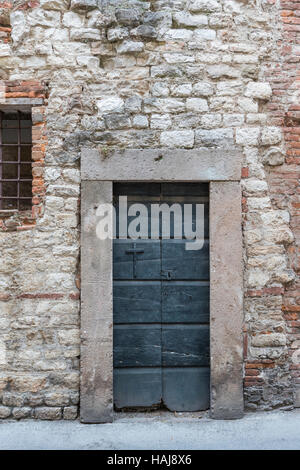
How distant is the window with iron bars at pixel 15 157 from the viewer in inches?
146

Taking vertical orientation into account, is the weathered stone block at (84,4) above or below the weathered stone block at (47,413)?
above

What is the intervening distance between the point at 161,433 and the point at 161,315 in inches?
36.0

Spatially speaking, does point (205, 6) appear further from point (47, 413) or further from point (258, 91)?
point (47, 413)

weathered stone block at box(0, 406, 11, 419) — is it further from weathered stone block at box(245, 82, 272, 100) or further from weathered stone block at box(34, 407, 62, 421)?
weathered stone block at box(245, 82, 272, 100)

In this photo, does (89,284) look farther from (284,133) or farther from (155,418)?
(284,133)

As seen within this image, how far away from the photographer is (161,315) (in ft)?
11.8

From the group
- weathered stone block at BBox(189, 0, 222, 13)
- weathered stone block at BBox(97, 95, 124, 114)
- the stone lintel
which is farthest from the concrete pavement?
weathered stone block at BBox(189, 0, 222, 13)

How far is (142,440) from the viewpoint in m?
3.14

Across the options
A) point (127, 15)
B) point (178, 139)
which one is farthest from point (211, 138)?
point (127, 15)

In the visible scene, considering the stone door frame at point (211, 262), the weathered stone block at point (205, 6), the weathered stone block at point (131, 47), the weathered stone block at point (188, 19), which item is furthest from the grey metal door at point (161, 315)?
the weathered stone block at point (205, 6)

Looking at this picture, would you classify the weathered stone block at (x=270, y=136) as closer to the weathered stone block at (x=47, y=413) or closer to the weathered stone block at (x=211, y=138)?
the weathered stone block at (x=211, y=138)

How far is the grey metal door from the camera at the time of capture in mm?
3568

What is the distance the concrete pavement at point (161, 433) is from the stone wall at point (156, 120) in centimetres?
25

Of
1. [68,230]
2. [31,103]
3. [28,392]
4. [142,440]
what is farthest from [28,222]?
[142,440]
